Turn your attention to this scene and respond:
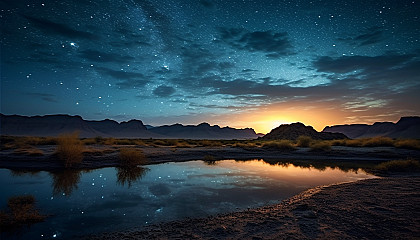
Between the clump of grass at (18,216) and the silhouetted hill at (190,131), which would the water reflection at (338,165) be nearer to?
the clump of grass at (18,216)

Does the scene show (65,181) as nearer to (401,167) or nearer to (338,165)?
(338,165)

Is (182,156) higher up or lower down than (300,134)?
lower down

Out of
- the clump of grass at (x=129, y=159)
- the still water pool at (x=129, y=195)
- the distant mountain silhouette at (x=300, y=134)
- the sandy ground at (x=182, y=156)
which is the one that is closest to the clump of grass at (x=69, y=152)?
the sandy ground at (x=182, y=156)

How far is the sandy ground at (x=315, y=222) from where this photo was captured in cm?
509

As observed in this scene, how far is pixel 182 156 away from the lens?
21828mm

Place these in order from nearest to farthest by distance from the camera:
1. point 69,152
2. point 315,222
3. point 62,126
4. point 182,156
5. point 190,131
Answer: point 315,222 → point 69,152 → point 182,156 → point 62,126 → point 190,131

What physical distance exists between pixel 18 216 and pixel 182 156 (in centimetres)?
1607

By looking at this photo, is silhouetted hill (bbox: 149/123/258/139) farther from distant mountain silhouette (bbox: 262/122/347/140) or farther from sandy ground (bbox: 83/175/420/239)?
sandy ground (bbox: 83/175/420/239)

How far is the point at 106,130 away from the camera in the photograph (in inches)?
5340

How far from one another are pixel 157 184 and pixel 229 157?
13.6 meters

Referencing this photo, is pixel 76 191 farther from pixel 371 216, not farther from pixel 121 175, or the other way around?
pixel 371 216

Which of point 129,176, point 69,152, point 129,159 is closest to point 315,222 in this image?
point 129,176

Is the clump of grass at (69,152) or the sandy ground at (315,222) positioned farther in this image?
the clump of grass at (69,152)

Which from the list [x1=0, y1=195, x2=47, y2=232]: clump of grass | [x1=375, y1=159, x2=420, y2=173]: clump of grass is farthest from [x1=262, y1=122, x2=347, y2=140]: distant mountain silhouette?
[x1=0, y1=195, x2=47, y2=232]: clump of grass
